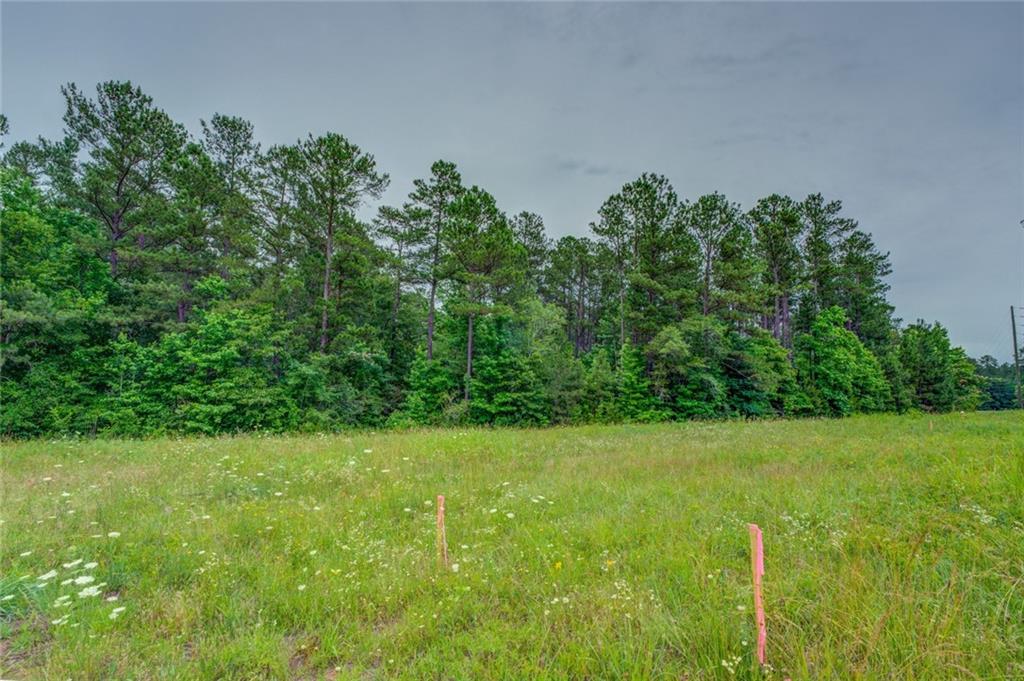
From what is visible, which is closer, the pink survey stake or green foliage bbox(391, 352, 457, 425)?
the pink survey stake

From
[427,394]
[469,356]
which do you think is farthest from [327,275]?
[469,356]

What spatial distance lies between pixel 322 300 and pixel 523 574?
1743cm

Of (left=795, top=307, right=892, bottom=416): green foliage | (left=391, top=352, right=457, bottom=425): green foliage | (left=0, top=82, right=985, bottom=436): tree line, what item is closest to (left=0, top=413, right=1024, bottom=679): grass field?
(left=0, top=82, right=985, bottom=436): tree line

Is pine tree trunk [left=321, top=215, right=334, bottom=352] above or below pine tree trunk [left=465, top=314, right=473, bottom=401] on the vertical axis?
above

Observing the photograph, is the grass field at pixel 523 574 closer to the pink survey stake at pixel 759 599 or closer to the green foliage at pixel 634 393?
the pink survey stake at pixel 759 599

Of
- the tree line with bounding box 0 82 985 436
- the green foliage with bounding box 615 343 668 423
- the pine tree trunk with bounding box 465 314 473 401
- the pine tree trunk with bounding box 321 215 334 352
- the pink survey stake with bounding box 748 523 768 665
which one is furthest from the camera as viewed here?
the green foliage with bounding box 615 343 668 423

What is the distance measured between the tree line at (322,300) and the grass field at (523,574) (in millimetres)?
11839

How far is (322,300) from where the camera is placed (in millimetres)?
17719

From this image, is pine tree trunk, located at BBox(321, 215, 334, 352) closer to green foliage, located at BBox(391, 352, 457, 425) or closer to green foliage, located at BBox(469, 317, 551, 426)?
green foliage, located at BBox(391, 352, 457, 425)

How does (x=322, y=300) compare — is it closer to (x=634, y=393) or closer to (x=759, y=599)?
(x=634, y=393)

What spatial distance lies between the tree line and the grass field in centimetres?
1184

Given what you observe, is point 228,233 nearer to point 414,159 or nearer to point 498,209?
point 414,159

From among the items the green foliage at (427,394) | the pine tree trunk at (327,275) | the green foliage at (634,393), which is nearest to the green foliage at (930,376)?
the green foliage at (634,393)

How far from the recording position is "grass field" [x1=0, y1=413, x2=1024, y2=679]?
2.19 metres
